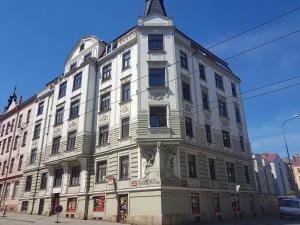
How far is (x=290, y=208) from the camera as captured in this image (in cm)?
2519

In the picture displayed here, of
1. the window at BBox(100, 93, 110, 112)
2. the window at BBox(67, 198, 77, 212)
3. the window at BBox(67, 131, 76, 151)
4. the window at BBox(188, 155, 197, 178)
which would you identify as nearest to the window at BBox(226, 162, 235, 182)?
the window at BBox(188, 155, 197, 178)

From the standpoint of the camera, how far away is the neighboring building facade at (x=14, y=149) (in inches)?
1451

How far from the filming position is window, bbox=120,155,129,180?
22.9 metres

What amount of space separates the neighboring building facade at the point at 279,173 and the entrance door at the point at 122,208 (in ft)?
192

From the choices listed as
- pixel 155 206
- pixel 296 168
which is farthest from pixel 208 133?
pixel 296 168

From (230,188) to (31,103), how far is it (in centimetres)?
3008

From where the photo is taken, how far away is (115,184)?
22891 mm

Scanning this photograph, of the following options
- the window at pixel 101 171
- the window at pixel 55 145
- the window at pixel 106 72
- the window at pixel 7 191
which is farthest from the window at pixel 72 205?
the window at pixel 7 191

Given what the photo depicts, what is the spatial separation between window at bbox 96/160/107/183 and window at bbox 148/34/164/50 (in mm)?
11512

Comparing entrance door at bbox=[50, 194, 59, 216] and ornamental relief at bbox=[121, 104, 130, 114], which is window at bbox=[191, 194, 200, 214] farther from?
entrance door at bbox=[50, 194, 59, 216]

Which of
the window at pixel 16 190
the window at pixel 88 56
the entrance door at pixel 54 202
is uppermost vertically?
the window at pixel 88 56

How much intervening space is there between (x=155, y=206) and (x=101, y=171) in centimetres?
753

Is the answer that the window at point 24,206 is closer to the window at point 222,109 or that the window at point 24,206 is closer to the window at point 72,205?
the window at point 72,205

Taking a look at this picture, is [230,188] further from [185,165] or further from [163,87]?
[163,87]
